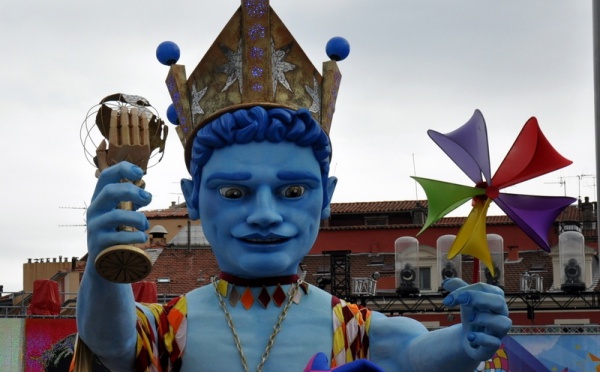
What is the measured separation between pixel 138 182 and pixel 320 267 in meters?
28.1

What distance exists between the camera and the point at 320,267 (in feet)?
107

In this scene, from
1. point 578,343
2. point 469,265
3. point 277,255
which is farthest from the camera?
point 469,265

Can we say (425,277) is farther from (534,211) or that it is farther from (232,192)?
(232,192)

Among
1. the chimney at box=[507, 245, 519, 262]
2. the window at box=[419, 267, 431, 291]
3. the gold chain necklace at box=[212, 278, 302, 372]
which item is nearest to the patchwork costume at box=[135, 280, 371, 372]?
the gold chain necklace at box=[212, 278, 302, 372]

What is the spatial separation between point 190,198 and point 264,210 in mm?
593

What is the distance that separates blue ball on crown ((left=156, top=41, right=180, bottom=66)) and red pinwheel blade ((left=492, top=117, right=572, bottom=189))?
1624mm

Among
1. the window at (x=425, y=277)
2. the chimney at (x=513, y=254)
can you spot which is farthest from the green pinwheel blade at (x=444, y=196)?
the window at (x=425, y=277)

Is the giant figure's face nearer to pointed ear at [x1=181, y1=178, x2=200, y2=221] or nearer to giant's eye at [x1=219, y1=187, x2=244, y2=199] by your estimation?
giant's eye at [x1=219, y1=187, x2=244, y2=199]

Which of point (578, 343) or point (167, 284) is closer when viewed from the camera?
point (578, 343)

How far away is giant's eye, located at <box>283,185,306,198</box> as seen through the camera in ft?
17.4

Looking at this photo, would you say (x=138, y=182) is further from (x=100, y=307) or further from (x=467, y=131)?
(x=467, y=131)

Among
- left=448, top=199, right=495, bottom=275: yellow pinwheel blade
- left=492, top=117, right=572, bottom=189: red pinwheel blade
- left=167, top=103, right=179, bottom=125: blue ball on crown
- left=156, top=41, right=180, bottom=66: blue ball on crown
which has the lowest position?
left=448, top=199, right=495, bottom=275: yellow pinwheel blade

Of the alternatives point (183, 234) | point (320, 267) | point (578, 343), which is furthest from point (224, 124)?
point (183, 234)

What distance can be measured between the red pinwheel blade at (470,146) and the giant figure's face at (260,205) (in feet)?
2.72
